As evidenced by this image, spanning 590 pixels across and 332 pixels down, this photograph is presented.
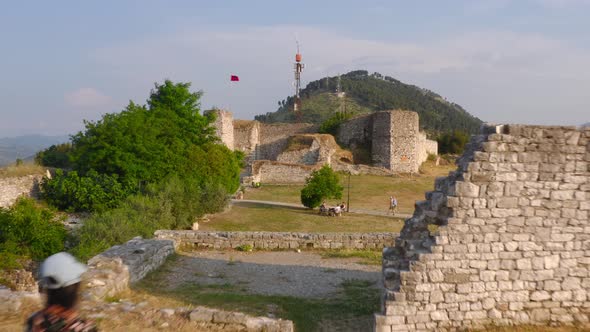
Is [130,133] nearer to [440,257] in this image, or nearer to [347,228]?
[347,228]

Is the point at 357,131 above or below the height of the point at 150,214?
above

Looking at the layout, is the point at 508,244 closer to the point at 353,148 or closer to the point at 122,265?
the point at 122,265

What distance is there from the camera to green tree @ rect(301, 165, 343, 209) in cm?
2527

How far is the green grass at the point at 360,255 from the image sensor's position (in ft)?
39.5

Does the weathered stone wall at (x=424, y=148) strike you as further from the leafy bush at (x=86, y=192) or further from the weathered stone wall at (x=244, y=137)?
the leafy bush at (x=86, y=192)

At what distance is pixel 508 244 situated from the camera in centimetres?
650

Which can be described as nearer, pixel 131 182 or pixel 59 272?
pixel 59 272

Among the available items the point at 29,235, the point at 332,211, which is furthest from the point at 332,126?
the point at 29,235

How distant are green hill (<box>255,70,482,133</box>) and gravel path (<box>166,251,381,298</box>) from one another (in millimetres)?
68215

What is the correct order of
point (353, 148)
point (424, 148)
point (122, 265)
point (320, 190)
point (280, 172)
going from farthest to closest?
point (424, 148), point (353, 148), point (280, 172), point (320, 190), point (122, 265)

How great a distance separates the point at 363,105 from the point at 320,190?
69.6m

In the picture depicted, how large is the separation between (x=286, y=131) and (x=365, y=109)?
1372 inches

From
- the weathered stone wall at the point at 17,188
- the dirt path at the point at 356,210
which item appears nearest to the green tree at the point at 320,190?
the dirt path at the point at 356,210

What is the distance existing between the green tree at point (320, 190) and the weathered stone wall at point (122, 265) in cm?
1371
